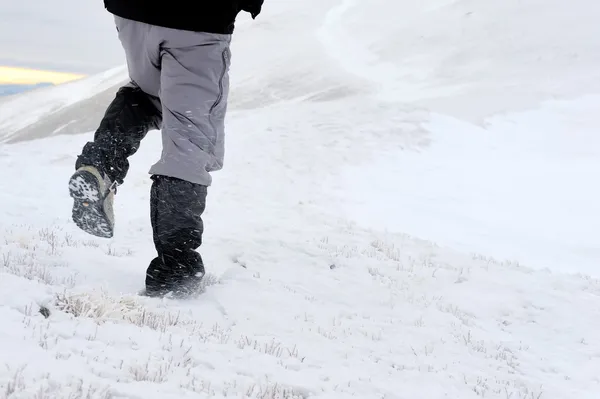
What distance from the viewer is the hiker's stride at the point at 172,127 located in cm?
371

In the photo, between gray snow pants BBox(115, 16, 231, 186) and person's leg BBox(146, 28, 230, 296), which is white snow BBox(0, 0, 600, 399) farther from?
gray snow pants BBox(115, 16, 231, 186)

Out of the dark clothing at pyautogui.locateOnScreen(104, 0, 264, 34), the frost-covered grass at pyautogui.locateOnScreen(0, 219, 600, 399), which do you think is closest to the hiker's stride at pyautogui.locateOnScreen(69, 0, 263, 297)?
the dark clothing at pyautogui.locateOnScreen(104, 0, 264, 34)

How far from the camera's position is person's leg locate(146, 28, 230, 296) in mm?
3746

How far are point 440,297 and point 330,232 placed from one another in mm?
2819

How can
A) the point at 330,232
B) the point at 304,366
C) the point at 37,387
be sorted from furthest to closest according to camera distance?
1. the point at 330,232
2. the point at 304,366
3. the point at 37,387

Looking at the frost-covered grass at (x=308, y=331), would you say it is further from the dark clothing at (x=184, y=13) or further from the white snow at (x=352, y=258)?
the dark clothing at (x=184, y=13)

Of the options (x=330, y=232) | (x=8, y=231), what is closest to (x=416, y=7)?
(x=330, y=232)

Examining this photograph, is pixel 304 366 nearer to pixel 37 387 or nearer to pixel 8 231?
pixel 37 387

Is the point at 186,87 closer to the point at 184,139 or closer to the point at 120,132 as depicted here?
the point at 184,139

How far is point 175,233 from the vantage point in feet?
12.7

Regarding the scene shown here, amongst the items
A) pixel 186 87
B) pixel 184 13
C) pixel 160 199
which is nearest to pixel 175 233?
pixel 160 199

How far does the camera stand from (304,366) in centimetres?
323

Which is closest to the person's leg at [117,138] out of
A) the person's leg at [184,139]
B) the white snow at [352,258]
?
the person's leg at [184,139]

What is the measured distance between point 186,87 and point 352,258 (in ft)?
12.6
